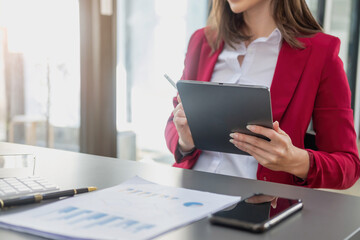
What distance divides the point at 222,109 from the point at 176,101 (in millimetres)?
517

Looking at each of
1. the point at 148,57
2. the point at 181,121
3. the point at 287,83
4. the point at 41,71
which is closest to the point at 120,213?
the point at 181,121

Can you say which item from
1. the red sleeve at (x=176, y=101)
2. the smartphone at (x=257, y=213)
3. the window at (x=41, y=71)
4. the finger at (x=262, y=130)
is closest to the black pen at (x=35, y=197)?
the smartphone at (x=257, y=213)

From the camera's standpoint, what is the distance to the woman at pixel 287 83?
122 cm

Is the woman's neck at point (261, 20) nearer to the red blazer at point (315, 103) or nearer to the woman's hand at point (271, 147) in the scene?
the red blazer at point (315, 103)

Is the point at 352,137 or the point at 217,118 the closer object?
the point at 217,118

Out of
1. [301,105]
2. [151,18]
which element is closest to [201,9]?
[151,18]

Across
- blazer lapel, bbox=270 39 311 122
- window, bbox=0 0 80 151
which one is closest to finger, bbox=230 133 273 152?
blazer lapel, bbox=270 39 311 122

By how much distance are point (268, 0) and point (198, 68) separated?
325 millimetres

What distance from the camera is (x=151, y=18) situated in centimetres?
280

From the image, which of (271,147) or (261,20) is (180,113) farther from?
(261,20)

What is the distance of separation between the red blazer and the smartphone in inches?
21.4

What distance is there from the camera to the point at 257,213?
649 mm

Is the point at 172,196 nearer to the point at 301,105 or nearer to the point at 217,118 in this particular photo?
the point at 217,118

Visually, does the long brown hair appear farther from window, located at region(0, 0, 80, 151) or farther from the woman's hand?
window, located at region(0, 0, 80, 151)
